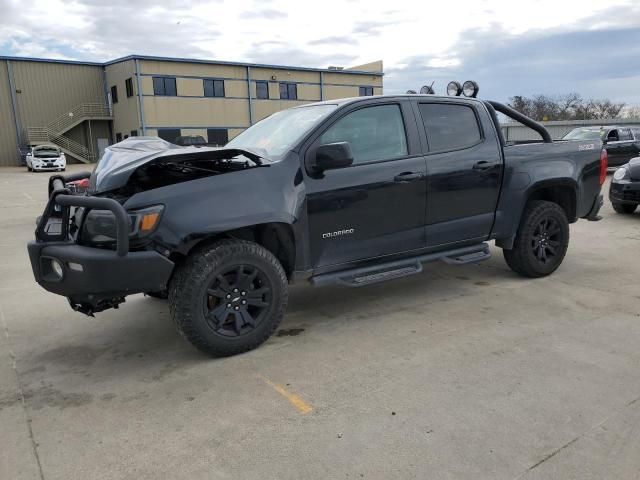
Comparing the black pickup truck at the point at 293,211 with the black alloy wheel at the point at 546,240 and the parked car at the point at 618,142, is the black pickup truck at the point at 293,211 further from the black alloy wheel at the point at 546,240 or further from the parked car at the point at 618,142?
the parked car at the point at 618,142

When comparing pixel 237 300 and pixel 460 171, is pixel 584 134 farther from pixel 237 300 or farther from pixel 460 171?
pixel 237 300

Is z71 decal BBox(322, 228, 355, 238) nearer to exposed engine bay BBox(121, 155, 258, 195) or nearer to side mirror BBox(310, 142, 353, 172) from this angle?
side mirror BBox(310, 142, 353, 172)

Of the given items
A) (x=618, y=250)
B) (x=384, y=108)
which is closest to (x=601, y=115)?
(x=618, y=250)

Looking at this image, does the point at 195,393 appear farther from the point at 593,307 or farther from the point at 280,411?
the point at 593,307

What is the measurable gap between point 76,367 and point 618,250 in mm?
6563

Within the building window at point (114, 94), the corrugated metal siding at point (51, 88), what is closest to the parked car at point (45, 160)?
the building window at point (114, 94)

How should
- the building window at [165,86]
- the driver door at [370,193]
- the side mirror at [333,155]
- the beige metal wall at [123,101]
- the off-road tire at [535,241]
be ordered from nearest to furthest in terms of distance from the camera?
the side mirror at [333,155] < the driver door at [370,193] < the off-road tire at [535,241] < the beige metal wall at [123,101] < the building window at [165,86]

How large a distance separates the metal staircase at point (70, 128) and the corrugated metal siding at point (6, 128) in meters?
1.22

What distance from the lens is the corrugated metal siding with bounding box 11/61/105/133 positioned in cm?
3959

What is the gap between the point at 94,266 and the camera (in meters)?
3.30

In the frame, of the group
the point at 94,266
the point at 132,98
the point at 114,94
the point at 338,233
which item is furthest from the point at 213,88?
the point at 94,266

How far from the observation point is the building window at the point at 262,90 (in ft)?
136

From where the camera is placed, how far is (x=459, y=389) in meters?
3.24

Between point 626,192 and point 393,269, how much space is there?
22.6 ft
